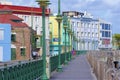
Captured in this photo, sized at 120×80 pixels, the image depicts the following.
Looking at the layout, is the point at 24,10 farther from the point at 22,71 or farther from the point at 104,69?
the point at 104,69

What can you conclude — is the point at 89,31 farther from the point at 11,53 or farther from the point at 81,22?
the point at 11,53

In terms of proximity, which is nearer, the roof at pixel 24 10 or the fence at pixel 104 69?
the fence at pixel 104 69

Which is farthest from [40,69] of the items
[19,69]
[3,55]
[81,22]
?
[81,22]

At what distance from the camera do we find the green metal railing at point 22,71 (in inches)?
650

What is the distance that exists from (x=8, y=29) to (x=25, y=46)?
375 inches

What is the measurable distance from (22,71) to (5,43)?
6153 cm

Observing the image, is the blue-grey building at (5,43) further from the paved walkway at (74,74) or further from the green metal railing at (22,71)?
the green metal railing at (22,71)

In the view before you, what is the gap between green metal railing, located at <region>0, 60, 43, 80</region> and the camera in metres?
16.5

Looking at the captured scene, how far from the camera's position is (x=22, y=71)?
811 inches

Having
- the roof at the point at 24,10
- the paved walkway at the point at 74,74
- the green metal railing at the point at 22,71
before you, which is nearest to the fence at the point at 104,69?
the paved walkway at the point at 74,74

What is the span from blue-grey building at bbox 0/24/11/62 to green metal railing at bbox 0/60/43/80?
172 ft

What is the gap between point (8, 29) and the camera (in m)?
83.4

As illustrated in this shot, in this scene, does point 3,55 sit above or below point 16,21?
below

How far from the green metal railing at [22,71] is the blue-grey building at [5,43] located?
172 ft
